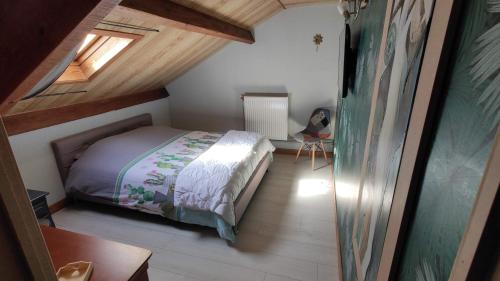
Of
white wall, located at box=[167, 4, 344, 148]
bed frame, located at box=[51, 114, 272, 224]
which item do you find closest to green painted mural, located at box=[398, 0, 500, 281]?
bed frame, located at box=[51, 114, 272, 224]

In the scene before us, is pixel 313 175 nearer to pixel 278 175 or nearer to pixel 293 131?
pixel 278 175

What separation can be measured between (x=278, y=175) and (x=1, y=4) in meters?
3.35

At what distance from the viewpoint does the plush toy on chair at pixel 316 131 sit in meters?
3.81

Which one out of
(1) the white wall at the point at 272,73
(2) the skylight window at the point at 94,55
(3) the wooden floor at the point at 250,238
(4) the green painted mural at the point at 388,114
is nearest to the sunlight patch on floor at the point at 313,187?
(3) the wooden floor at the point at 250,238

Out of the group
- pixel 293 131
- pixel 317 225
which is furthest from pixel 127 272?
pixel 293 131

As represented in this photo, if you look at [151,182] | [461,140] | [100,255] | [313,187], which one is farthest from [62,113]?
[461,140]

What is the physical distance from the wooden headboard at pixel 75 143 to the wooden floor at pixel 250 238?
1.79ft

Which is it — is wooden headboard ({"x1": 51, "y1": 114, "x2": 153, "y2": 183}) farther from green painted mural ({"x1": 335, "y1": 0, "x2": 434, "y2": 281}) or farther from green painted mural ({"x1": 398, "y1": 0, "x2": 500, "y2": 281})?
green painted mural ({"x1": 398, "y1": 0, "x2": 500, "y2": 281})

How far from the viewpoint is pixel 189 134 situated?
12.2ft

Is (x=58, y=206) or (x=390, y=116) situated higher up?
(x=390, y=116)

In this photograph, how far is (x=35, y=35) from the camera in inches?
23.9

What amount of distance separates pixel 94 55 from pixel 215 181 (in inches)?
79.2

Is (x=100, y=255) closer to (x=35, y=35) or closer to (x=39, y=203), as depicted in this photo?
(x=35, y=35)

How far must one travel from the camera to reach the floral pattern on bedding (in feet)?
7.97
